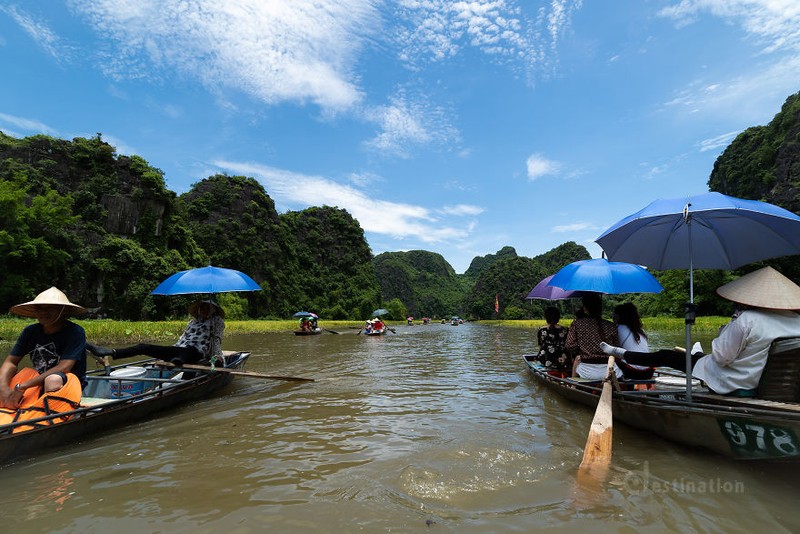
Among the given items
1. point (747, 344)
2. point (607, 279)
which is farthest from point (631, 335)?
point (747, 344)

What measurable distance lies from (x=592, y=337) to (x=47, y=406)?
22.1ft

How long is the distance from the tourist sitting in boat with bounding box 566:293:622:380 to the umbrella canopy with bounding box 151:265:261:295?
17.1ft

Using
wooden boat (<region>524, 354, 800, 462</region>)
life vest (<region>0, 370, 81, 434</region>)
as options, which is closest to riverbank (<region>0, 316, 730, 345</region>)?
life vest (<region>0, 370, 81, 434</region>)

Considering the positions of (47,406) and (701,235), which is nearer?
(47,406)

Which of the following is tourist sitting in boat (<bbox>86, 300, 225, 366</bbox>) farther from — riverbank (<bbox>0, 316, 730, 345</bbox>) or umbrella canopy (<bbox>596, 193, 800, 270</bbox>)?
riverbank (<bbox>0, 316, 730, 345</bbox>)

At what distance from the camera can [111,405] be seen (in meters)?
4.77

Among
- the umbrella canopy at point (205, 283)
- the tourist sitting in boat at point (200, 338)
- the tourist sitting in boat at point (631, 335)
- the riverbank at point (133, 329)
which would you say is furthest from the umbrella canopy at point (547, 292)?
the riverbank at point (133, 329)

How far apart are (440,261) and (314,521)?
138890 mm

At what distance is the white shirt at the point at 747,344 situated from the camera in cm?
336

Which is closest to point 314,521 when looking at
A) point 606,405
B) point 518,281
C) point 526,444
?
point 526,444

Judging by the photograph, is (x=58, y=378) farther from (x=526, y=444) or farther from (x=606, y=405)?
(x=606, y=405)

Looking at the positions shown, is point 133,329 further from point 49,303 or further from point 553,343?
point 553,343

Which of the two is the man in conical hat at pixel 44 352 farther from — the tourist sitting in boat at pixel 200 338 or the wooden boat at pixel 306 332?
the wooden boat at pixel 306 332

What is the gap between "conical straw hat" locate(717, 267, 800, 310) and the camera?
3338mm
